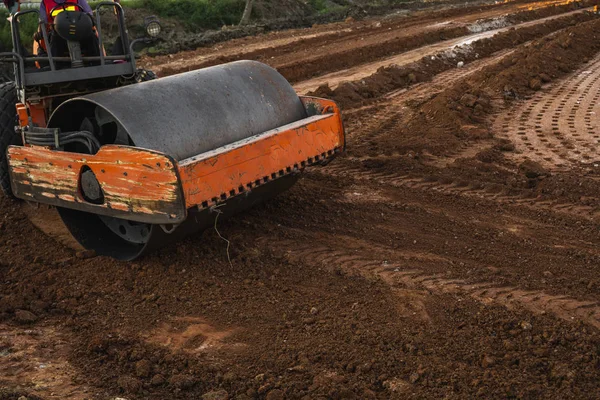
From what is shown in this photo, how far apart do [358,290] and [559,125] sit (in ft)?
18.3

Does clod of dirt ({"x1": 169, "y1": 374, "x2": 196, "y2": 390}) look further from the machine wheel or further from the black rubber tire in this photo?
the black rubber tire

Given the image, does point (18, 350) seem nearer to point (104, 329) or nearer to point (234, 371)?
point (104, 329)

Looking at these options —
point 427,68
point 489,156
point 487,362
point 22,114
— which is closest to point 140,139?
point 22,114

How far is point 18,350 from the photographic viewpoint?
4.47m

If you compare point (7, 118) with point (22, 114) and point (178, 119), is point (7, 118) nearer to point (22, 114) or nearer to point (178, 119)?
point (22, 114)

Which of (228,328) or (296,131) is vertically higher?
(296,131)

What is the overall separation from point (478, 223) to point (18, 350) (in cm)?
375

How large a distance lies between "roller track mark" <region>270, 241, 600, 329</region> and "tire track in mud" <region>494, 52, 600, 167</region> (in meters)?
3.15

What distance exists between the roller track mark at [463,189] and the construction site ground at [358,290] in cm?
3

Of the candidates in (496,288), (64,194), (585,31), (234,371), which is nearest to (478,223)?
(496,288)

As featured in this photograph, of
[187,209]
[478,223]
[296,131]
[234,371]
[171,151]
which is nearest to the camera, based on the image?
[234,371]

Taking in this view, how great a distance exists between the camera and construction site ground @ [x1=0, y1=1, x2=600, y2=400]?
13.3 ft

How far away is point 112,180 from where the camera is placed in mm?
4953

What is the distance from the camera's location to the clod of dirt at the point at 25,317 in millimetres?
4863
